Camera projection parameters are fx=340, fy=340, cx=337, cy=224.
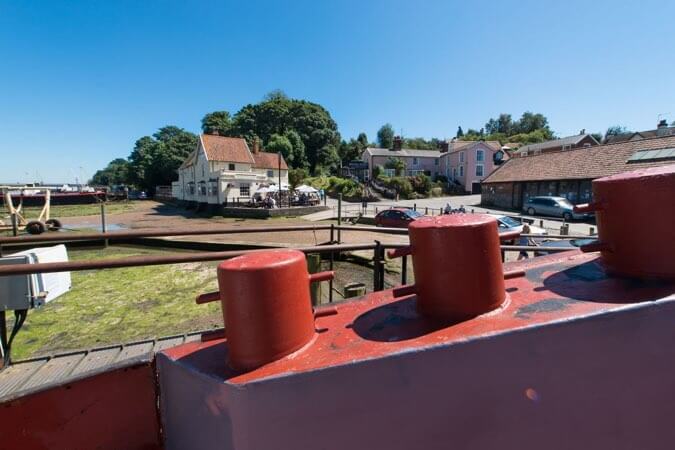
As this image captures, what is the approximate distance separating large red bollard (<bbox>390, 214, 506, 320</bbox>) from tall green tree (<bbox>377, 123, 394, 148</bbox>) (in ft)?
291

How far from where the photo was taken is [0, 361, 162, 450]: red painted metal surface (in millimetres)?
1390

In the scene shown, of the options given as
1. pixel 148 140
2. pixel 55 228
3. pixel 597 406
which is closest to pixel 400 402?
pixel 597 406

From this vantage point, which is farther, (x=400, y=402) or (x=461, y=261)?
(x=461, y=261)

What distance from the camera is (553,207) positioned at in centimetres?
2472

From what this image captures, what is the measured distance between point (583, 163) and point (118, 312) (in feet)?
110

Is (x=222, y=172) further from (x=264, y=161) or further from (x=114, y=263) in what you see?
(x=114, y=263)

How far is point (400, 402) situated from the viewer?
41.6 inches

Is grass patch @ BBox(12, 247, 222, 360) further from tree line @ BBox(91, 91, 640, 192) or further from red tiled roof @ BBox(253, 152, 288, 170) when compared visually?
tree line @ BBox(91, 91, 640, 192)

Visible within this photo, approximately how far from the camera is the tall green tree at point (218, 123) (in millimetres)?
72062

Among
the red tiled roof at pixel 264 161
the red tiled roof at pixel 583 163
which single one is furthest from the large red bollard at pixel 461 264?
the red tiled roof at pixel 264 161

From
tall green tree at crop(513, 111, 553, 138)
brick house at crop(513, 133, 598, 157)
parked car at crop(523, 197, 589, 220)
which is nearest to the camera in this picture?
parked car at crop(523, 197, 589, 220)

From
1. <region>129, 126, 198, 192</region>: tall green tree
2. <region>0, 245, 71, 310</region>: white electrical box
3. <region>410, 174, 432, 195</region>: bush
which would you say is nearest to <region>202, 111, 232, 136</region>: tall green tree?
<region>129, 126, 198, 192</region>: tall green tree

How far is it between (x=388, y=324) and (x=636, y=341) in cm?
81

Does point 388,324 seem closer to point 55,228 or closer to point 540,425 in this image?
point 540,425
